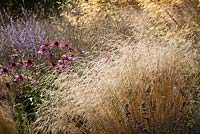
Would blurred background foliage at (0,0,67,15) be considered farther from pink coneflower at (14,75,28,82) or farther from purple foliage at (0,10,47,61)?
pink coneflower at (14,75,28,82)

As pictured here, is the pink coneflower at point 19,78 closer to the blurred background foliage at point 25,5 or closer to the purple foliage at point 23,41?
the purple foliage at point 23,41

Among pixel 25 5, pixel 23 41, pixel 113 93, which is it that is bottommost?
pixel 113 93

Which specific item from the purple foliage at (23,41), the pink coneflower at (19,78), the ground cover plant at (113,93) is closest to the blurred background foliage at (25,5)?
the purple foliage at (23,41)

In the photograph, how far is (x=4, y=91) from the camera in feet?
15.7

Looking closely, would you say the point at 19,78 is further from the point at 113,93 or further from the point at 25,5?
the point at 25,5

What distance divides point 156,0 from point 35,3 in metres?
5.58

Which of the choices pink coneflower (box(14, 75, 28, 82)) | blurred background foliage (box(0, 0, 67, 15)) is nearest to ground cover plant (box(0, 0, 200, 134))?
pink coneflower (box(14, 75, 28, 82))

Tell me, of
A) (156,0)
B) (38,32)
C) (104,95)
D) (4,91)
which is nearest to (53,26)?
(38,32)

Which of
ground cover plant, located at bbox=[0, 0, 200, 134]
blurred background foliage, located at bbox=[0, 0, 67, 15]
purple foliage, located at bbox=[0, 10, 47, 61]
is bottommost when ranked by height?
ground cover plant, located at bbox=[0, 0, 200, 134]

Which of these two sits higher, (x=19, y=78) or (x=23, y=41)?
(x=23, y=41)

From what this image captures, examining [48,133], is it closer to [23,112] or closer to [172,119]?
[23,112]

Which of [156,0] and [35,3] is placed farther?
[35,3]

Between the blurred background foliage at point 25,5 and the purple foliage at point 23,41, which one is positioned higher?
the blurred background foliage at point 25,5

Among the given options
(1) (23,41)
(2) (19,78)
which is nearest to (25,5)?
(1) (23,41)
